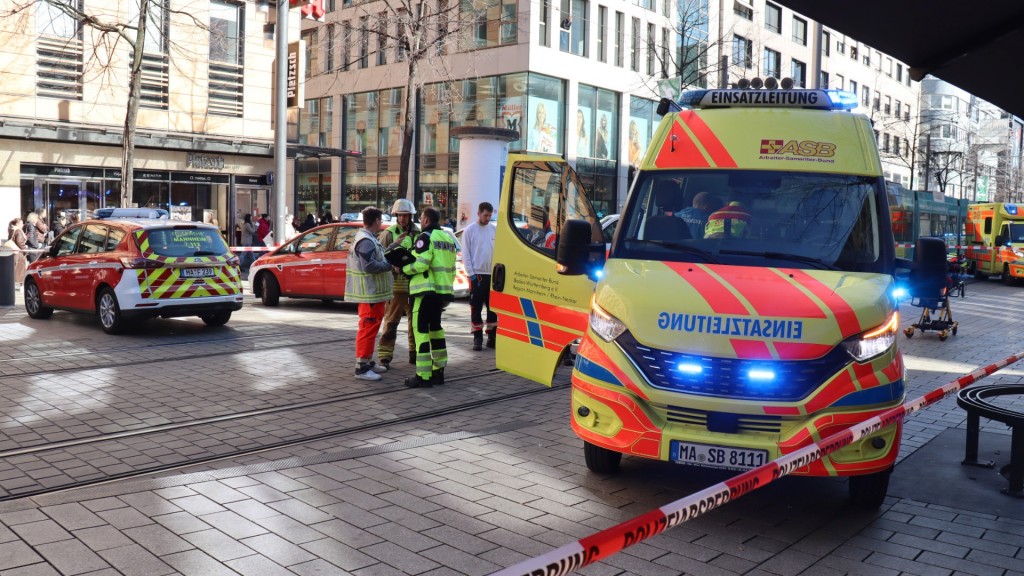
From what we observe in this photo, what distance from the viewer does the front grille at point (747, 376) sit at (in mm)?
5027

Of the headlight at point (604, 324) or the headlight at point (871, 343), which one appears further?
the headlight at point (604, 324)

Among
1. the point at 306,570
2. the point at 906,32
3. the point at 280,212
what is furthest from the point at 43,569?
the point at 280,212

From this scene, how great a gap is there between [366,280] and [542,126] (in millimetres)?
30514

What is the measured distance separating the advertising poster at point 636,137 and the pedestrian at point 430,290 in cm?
3497

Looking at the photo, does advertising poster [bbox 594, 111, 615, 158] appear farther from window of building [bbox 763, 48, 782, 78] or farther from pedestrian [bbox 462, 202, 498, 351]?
pedestrian [bbox 462, 202, 498, 351]

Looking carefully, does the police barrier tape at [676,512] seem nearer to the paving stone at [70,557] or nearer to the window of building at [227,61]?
the paving stone at [70,557]

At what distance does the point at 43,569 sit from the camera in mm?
4320

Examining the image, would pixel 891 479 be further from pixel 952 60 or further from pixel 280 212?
pixel 280 212

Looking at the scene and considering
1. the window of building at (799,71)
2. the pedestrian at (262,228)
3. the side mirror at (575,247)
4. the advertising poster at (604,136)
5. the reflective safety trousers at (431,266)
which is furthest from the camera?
the window of building at (799,71)

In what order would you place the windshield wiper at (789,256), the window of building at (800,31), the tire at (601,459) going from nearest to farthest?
the windshield wiper at (789,256), the tire at (601,459), the window of building at (800,31)

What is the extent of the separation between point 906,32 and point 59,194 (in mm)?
25785

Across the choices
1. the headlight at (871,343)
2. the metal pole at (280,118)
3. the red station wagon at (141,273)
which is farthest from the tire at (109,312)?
the headlight at (871,343)

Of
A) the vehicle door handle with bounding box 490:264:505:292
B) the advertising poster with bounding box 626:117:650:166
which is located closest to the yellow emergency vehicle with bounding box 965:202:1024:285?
the advertising poster with bounding box 626:117:650:166

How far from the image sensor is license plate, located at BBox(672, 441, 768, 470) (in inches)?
197
